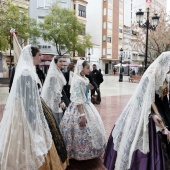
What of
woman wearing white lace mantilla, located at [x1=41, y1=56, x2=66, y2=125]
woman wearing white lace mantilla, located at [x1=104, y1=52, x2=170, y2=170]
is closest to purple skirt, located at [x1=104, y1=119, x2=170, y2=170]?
woman wearing white lace mantilla, located at [x1=104, y1=52, x2=170, y2=170]

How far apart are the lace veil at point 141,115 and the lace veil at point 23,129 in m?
0.94

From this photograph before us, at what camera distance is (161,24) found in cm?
2500

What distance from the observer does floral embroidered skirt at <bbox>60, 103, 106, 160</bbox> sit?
12.7 feet

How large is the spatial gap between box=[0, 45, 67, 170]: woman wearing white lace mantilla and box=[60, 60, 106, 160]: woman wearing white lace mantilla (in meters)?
0.87

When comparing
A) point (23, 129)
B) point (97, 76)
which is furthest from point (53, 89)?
point (97, 76)

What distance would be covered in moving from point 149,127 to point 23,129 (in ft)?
4.88

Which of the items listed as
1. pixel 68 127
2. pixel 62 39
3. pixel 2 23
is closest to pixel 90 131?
pixel 68 127

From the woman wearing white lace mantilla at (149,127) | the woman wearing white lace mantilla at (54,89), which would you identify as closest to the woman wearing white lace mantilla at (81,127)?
the woman wearing white lace mantilla at (54,89)

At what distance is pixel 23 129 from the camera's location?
2.98 metres

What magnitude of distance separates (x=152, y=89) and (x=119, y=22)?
2022 inches

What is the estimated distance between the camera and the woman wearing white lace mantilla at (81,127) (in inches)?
152

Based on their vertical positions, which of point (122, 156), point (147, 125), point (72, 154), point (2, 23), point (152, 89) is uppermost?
point (2, 23)

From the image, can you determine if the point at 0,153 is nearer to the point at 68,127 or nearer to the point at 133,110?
the point at 68,127

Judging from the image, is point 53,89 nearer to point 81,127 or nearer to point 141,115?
point 81,127
